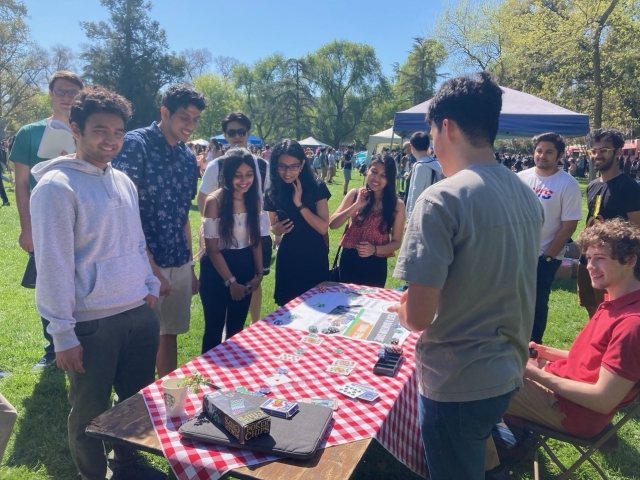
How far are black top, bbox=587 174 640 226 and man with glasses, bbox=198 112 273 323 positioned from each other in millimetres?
2951

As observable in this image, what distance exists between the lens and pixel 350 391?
1.97 m

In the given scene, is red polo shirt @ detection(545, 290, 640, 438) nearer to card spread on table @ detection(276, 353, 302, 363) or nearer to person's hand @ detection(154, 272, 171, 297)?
card spread on table @ detection(276, 353, 302, 363)

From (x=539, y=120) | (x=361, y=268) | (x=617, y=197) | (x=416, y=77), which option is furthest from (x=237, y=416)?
(x=416, y=77)

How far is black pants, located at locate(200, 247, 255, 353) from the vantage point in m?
3.16

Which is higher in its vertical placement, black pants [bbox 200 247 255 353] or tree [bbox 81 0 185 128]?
tree [bbox 81 0 185 128]

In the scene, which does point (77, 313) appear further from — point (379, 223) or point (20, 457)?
point (379, 223)

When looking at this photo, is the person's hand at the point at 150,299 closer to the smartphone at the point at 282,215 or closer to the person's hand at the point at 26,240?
the smartphone at the point at 282,215

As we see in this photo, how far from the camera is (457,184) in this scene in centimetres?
135

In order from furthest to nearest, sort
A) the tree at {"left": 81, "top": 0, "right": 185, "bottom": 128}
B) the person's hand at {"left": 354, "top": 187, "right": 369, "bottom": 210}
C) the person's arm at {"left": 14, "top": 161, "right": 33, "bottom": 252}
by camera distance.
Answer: the tree at {"left": 81, "top": 0, "right": 185, "bottom": 128}, the person's hand at {"left": 354, "top": 187, "right": 369, "bottom": 210}, the person's arm at {"left": 14, "top": 161, "right": 33, "bottom": 252}

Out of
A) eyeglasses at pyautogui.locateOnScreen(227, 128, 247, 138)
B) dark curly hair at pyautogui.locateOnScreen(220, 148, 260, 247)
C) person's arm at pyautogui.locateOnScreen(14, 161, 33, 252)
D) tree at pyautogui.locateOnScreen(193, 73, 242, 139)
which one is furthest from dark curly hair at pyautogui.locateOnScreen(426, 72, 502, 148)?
tree at pyautogui.locateOnScreen(193, 73, 242, 139)

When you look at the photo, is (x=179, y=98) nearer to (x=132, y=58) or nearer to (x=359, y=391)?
(x=359, y=391)

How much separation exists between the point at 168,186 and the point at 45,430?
5.56 feet

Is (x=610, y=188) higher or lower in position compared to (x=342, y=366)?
higher

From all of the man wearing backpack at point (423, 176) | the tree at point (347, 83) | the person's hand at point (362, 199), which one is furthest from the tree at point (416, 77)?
the person's hand at point (362, 199)
